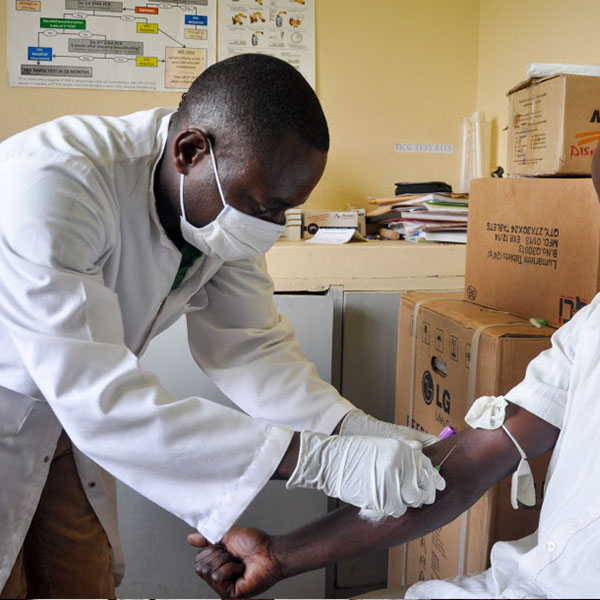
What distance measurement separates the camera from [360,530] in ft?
3.52

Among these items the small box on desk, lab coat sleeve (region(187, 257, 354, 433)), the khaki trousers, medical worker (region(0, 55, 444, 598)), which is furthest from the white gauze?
the small box on desk

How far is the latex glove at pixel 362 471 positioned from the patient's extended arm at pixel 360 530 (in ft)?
0.51

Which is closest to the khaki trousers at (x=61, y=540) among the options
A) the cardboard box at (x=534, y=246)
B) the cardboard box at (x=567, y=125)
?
the cardboard box at (x=534, y=246)

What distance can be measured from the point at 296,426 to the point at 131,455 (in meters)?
0.45

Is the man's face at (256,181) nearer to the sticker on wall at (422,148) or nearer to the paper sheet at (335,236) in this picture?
the paper sheet at (335,236)

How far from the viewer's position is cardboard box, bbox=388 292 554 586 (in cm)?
123

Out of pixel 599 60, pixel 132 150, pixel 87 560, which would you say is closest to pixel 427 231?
pixel 599 60

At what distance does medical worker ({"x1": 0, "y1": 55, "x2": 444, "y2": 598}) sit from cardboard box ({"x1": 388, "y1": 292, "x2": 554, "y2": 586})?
171mm

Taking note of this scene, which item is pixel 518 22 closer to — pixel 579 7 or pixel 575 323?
pixel 579 7

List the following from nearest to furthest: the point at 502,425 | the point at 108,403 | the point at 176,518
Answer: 1. the point at 108,403
2. the point at 502,425
3. the point at 176,518

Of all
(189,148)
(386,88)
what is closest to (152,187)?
(189,148)

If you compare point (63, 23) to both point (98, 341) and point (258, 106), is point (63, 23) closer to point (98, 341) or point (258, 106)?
point (258, 106)

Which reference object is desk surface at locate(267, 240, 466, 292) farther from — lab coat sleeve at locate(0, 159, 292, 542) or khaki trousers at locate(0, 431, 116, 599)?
lab coat sleeve at locate(0, 159, 292, 542)

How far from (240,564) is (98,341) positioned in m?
0.43
